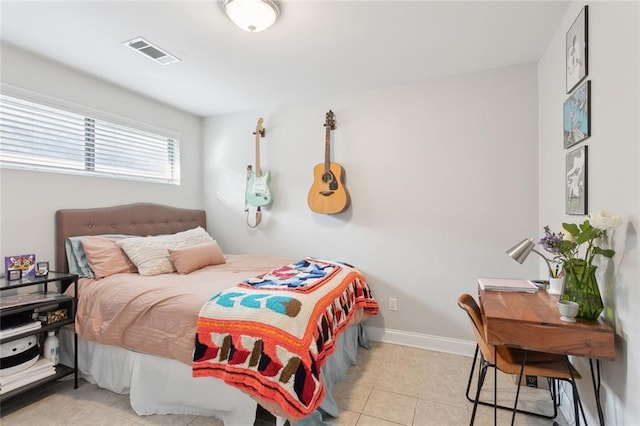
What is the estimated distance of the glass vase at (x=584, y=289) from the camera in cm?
137

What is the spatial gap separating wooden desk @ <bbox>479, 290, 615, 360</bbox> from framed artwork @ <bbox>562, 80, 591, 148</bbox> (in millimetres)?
919

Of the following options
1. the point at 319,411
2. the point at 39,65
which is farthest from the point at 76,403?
the point at 39,65

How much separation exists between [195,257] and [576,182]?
2697mm

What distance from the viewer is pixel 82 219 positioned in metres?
2.54

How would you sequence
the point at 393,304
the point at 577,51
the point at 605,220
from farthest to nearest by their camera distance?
the point at 393,304 < the point at 577,51 < the point at 605,220

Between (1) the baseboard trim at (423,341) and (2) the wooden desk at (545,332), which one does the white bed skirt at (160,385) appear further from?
(1) the baseboard trim at (423,341)

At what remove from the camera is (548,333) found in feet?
4.37

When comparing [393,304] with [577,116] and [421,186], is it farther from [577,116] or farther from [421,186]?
[577,116]

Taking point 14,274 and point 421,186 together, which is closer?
point 14,274

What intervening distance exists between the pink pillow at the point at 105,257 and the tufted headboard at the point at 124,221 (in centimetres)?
17

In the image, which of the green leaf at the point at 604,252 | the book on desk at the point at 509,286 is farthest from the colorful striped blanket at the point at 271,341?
the green leaf at the point at 604,252

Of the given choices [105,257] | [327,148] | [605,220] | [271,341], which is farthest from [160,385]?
[605,220]

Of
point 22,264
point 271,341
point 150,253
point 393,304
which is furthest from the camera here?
point 393,304

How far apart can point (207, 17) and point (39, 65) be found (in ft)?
5.00
